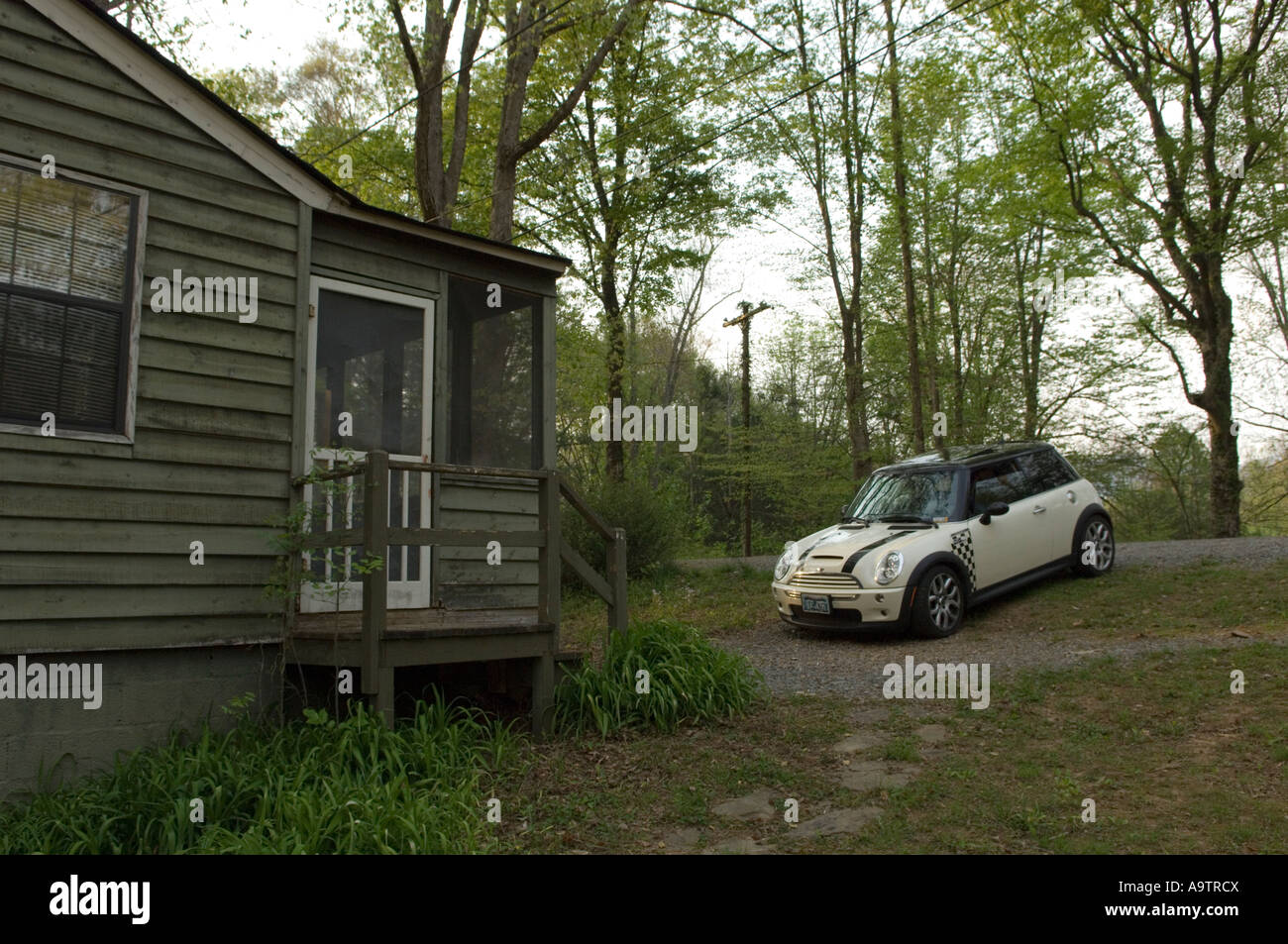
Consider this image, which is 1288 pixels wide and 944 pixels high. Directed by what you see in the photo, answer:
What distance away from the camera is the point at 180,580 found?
5633mm

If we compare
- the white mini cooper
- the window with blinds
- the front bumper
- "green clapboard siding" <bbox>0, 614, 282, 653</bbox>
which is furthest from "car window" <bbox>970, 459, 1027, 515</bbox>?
the window with blinds

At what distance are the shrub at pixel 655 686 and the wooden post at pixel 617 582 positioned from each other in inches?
5.3

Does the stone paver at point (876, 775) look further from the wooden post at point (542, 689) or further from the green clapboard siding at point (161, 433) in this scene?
the green clapboard siding at point (161, 433)

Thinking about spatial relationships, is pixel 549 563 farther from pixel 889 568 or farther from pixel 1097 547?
pixel 1097 547

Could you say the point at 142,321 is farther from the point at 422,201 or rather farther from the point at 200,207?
the point at 422,201

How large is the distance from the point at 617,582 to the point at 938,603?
12.5 ft

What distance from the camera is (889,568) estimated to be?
29.1ft

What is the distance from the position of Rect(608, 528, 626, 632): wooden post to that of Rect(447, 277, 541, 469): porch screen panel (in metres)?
1.13

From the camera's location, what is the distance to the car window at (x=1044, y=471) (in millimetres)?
10195

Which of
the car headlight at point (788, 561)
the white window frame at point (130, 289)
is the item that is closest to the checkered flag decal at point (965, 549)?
the car headlight at point (788, 561)

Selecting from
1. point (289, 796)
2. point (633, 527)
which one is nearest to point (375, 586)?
point (289, 796)

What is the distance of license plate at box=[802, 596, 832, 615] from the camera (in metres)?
9.15
